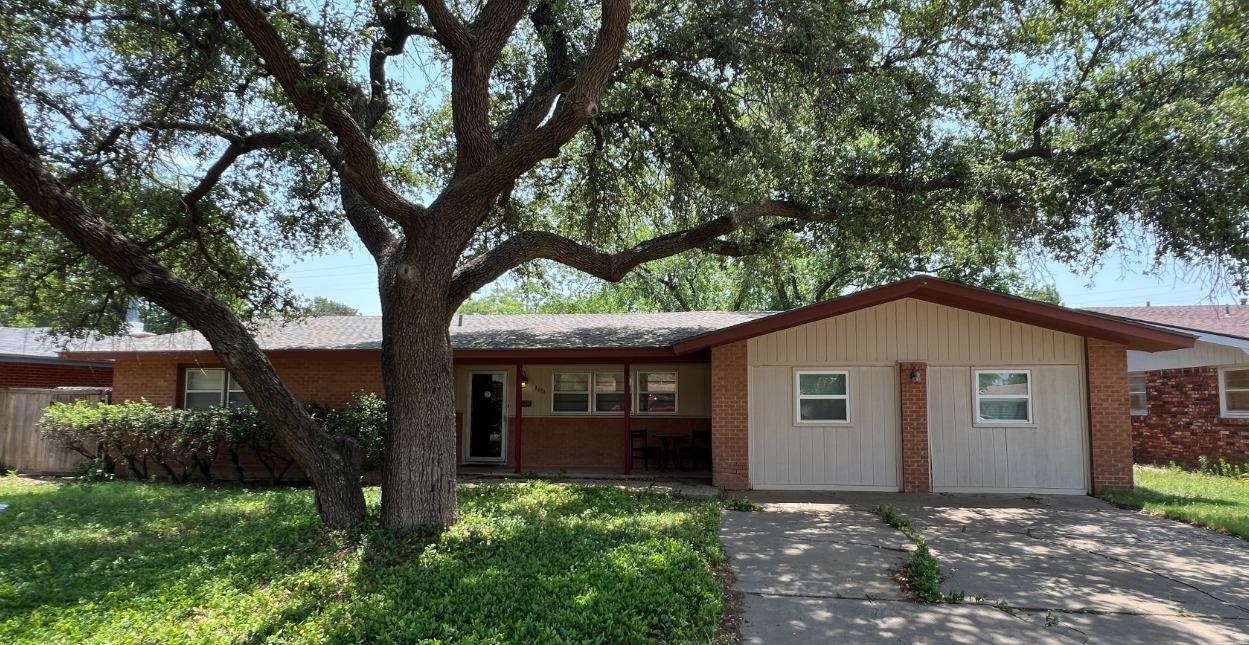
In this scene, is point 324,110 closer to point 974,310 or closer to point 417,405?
point 417,405

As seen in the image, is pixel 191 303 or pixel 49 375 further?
pixel 49 375

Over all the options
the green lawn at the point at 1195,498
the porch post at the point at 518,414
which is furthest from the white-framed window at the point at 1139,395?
the porch post at the point at 518,414

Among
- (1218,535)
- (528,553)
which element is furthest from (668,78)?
(1218,535)

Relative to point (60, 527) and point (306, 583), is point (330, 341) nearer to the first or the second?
point (60, 527)

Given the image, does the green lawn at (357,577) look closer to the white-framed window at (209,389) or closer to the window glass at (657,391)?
the white-framed window at (209,389)

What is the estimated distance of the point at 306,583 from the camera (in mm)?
5410

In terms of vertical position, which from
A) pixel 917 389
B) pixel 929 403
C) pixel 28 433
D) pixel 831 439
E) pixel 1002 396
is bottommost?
pixel 28 433

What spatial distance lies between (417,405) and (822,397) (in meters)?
6.67

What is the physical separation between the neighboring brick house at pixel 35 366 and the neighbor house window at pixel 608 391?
12.5 meters

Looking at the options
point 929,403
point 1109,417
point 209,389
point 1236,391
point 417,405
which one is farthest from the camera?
point 209,389

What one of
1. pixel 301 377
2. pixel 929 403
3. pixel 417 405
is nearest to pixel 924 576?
pixel 417 405

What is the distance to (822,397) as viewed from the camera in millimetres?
10938

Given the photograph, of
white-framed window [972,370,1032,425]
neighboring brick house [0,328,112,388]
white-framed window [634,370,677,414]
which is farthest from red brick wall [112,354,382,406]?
white-framed window [972,370,1032,425]

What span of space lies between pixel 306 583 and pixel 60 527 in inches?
184
